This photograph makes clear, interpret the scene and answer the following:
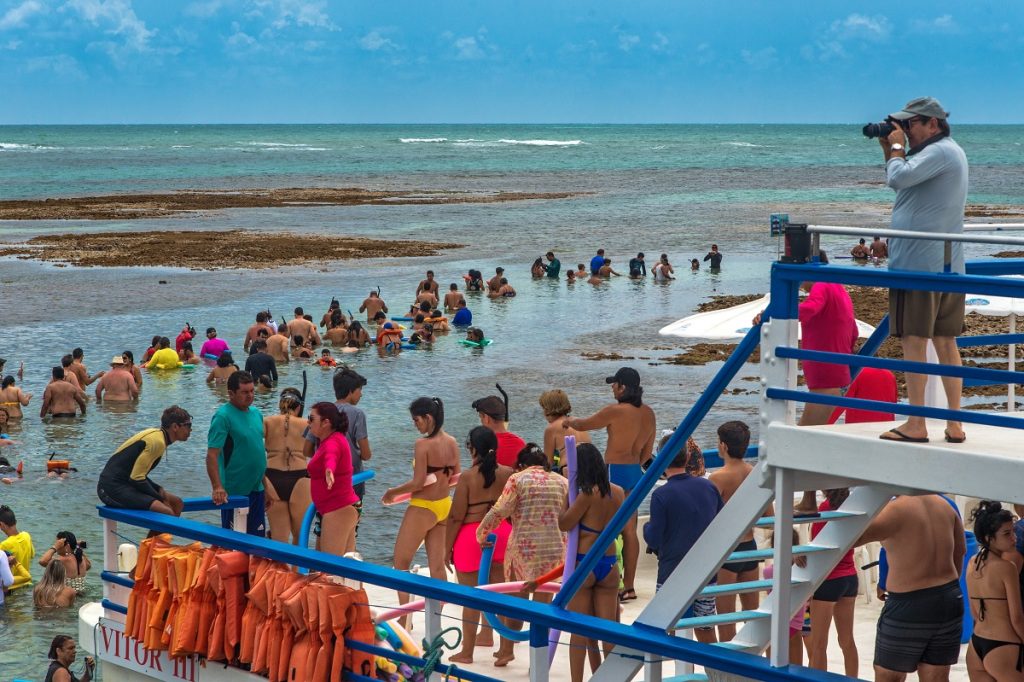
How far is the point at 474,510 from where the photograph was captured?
27.3 ft

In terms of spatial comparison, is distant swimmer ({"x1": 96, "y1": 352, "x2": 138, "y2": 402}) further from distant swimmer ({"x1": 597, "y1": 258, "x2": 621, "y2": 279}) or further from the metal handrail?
the metal handrail

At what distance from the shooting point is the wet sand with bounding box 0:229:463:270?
4753cm

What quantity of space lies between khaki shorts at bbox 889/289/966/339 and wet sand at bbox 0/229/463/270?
41.8 m

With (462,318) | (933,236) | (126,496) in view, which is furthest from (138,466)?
(462,318)

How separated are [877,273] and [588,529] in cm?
270

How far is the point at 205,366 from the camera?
2769cm

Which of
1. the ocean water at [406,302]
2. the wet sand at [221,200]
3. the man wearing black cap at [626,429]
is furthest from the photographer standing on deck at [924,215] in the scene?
the wet sand at [221,200]

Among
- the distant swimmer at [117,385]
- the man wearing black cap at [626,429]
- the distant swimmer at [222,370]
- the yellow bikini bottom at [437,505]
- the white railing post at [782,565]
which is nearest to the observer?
the white railing post at [782,565]

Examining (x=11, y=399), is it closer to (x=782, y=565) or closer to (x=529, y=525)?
(x=529, y=525)

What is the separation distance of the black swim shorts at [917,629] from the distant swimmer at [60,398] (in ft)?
63.2

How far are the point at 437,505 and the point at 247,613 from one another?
216 centimetres

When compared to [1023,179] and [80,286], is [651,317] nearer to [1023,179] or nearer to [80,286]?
[80,286]

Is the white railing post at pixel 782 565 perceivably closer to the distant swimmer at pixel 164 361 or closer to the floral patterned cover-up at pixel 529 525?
the floral patterned cover-up at pixel 529 525

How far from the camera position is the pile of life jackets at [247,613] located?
6797 millimetres
